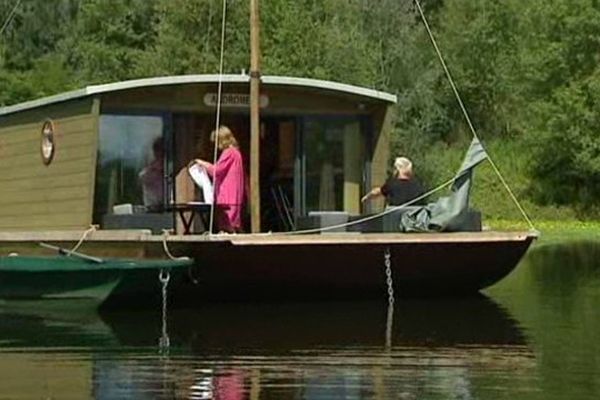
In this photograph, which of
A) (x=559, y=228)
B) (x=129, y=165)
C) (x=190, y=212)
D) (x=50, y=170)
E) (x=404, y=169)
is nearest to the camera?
(x=190, y=212)

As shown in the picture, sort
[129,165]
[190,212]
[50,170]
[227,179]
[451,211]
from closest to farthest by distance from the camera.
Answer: [451,211] < [227,179] < [190,212] < [129,165] < [50,170]

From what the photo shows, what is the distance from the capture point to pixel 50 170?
17094 millimetres

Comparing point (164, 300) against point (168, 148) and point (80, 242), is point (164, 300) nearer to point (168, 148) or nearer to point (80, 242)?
point (80, 242)

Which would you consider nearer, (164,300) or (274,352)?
(274,352)

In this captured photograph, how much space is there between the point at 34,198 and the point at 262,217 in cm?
263

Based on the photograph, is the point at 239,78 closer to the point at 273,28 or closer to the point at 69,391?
the point at 69,391

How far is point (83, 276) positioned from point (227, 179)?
6.68 ft

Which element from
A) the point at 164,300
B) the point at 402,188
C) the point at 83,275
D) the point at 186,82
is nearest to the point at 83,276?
the point at 83,275

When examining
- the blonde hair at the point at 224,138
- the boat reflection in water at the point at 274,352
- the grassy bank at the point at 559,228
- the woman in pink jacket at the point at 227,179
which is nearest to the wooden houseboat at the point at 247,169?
the woman in pink jacket at the point at 227,179

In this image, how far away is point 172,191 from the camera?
17.2 m

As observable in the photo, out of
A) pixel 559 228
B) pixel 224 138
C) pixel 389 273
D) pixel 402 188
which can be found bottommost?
pixel 389 273

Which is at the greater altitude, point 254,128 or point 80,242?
point 254,128

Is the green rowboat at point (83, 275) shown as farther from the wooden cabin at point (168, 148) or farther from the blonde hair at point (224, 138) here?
the blonde hair at point (224, 138)

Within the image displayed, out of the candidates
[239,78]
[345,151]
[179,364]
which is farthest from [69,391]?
[345,151]
